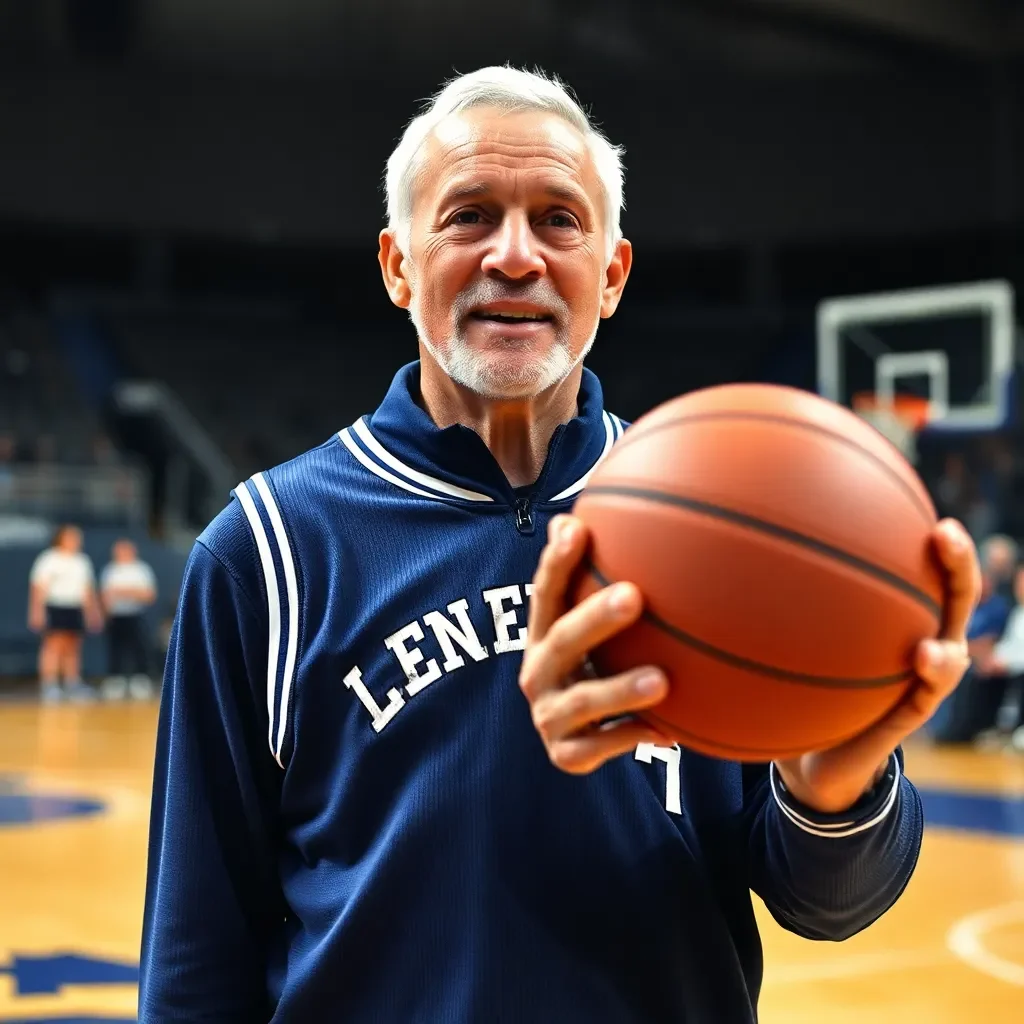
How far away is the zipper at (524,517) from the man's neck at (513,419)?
0.05 m

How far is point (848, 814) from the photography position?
4.79ft

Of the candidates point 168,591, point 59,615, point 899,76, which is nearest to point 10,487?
point 168,591

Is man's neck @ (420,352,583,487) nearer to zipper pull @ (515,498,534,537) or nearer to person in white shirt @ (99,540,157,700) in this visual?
zipper pull @ (515,498,534,537)

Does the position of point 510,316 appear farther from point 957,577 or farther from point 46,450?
point 46,450

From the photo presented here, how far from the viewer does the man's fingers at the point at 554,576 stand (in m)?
1.27

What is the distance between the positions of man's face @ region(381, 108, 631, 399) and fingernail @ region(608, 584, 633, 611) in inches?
16.5

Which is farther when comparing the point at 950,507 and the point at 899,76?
the point at 899,76

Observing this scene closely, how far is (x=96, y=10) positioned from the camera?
63.5 ft

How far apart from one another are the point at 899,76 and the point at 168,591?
11.6 metres

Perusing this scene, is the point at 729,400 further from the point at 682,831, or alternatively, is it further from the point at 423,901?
the point at 423,901

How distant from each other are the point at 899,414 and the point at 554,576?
1303cm

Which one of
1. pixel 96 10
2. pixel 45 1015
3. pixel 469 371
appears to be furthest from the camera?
pixel 96 10

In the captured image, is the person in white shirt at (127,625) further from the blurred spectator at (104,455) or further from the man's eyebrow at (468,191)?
the man's eyebrow at (468,191)

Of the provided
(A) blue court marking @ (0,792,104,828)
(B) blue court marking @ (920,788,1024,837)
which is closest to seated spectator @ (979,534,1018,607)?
(B) blue court marking @ (920,788,1024,837)
